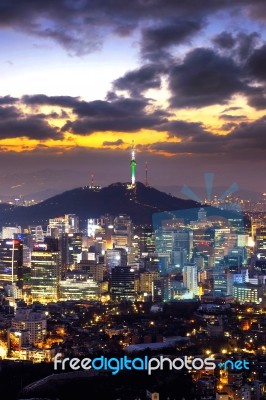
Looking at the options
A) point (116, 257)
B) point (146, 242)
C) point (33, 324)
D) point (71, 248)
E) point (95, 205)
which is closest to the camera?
point (33, 324)

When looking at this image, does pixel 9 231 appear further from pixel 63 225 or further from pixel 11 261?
pixel 11 261

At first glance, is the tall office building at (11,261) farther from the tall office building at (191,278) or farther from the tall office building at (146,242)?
the tall office building at (191,278)

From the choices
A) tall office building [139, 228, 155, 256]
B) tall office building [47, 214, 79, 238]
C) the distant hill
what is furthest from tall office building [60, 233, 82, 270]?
the distant hill

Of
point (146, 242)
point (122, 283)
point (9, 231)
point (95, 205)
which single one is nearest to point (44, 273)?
point (122, 283)

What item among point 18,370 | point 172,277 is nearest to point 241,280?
point 172,277

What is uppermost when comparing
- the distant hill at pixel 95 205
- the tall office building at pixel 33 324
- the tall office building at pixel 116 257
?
the distant hill at pixel 95 205

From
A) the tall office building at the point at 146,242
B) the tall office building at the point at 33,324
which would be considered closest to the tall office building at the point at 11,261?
the tall office building at the point at 146,242
